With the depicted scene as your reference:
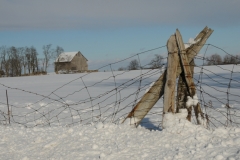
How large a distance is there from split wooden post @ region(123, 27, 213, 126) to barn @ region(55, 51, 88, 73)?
85.8 m

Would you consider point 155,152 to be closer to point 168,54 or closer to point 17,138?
point 168,54

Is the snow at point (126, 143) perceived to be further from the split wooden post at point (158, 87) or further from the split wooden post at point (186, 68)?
the split wooden post at point (186, 68)

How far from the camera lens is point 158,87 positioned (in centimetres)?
462

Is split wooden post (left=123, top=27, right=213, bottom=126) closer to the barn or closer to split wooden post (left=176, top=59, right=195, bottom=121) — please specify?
split wooden post (left=176, top=59, right=195, bottom=121)

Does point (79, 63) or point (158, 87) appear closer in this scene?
point (158, 87)

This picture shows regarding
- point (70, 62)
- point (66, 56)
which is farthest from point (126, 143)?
point (66, 56)

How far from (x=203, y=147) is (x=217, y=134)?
1.50 ft

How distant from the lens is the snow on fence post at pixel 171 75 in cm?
439

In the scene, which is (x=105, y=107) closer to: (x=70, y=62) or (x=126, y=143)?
(x=126, y=143)

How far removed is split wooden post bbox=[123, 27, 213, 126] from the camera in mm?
4527

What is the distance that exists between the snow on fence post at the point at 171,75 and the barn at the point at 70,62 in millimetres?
86200

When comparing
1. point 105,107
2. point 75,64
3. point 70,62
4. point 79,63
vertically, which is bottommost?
point 105,107

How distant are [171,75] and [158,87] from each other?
34 centimetres

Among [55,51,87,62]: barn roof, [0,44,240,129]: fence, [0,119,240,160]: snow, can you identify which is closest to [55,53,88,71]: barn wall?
[55,51,87,62]: barn roof
